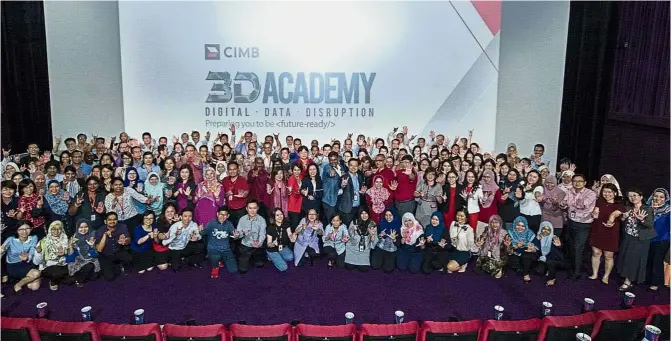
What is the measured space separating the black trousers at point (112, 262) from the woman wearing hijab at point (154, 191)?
0.73 m

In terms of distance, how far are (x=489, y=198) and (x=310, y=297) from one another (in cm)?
268

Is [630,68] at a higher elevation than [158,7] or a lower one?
lower

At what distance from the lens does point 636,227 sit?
5723 mm

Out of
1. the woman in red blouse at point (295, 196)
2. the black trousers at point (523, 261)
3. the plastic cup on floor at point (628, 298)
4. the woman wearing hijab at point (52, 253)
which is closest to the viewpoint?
the plastic cup on floor at point (628, 298)

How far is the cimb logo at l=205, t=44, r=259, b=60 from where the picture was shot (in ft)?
Answer: 32.4

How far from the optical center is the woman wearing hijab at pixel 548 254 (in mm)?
6113

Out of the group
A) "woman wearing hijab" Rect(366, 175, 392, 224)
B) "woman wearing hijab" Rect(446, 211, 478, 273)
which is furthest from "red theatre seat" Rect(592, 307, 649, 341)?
"woman wearing hijab" Rect(366, 175, 392, 224)

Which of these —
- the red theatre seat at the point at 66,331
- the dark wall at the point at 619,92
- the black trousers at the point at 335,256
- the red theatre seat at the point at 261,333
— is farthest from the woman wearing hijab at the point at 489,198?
the red theatre seat at the point at 66,331

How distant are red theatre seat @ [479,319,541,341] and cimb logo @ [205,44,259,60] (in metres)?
7.34

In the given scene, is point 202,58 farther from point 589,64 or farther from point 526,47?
point 589,64

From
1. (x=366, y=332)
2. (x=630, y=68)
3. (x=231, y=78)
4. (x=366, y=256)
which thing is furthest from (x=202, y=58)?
(x=630, y=68)

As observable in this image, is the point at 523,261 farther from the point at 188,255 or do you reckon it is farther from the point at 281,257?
the point at 188,255

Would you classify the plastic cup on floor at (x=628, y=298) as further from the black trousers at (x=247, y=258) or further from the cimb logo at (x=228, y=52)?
the cimb logo at (x=228, y=52)

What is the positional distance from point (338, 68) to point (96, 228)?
5658mm
